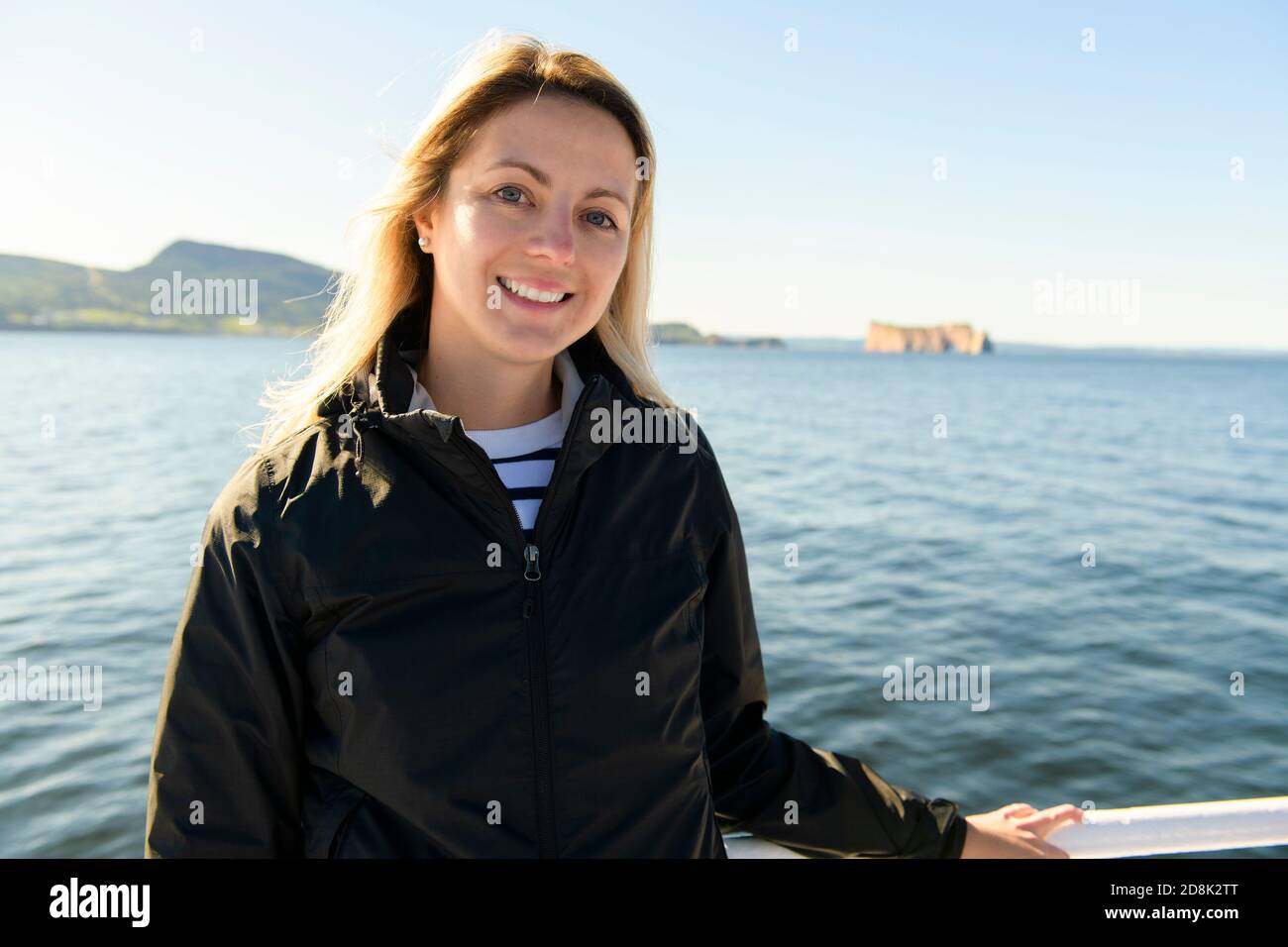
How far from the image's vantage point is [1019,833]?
2178 mm

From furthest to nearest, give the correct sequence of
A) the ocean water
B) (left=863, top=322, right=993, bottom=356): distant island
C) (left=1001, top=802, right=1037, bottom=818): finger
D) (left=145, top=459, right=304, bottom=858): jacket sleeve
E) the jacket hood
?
(left=863, top=322, right=993, bottom=356): distant island < the ocean water < (left=1001, top=802, right=1037, bottom=818): finger < the jacket hood < (left=145, top=459, right=304, bottom=858): jacket sleeve

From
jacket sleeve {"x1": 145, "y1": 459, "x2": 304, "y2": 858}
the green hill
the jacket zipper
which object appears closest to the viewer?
jacket sleeve {"x1": 145, "y1": 459, "x2": 304, "y2": 858}

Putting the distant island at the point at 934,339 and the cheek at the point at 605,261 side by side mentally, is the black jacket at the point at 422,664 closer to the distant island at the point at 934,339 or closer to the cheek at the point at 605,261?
the cheek at the point at 605,261

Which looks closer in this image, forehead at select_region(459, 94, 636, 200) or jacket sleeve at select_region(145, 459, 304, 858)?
jacket sleeve at select_region(145, 459, 304, 858)

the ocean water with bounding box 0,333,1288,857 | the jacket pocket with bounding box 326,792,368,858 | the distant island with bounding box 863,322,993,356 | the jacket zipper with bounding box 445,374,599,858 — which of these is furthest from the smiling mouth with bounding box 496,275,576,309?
the distant island with bounding box 863,322,993,356

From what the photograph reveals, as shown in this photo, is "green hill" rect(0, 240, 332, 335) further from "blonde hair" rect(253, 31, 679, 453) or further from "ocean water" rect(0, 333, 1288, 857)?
"blonde hair" rect(253, 31, 679, 453)

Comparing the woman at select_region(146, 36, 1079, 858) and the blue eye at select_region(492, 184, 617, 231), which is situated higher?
the blue eye at select_region(492, 184, 617, 231)

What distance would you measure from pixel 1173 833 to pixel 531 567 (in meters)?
1.53

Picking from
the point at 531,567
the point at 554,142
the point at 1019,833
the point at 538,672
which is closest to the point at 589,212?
the point at 554,142

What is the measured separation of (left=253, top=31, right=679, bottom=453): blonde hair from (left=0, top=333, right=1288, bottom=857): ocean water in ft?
19.5

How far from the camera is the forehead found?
1.92m

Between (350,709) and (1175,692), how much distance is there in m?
10.1

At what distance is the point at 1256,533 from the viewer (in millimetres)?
18000

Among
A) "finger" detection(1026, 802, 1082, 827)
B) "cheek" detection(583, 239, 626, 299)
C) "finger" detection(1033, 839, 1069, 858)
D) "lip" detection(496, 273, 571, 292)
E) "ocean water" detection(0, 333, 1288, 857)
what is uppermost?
"cheek" detection(583, 239, 626, 299)
